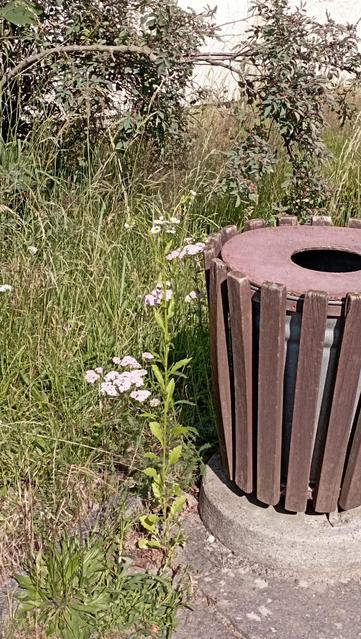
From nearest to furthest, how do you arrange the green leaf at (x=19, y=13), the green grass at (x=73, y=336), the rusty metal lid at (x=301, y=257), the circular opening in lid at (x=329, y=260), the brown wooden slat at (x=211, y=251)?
the rusty metal lid at (x=301, y=257) → the brown wooden slat at (x=211, y=251) → the circular opening in lid at (x=329, y=260) → the green grass at (x=73, y=336) → the green leaf at (x=19, y=13)

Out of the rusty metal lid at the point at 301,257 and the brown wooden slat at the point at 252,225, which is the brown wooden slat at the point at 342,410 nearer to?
the rusty metal lid at the point at 301,257

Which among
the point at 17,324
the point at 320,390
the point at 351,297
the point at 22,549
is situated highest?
the point at 351,297

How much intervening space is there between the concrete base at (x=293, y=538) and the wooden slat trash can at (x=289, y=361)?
68 mm

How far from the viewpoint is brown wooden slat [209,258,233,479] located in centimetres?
208

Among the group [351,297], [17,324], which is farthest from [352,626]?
[17,324]

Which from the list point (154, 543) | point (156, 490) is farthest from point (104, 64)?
point (154, 543)

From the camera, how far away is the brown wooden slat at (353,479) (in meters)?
2.12

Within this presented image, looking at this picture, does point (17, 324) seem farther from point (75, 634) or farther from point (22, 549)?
point (75, 634)

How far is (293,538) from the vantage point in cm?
225

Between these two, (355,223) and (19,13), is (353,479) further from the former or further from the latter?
(19,13)

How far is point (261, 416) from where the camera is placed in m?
2.11

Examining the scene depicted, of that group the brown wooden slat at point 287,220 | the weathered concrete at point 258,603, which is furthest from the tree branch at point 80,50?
the weathered concrete at point 258,603

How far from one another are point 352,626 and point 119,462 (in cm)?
89

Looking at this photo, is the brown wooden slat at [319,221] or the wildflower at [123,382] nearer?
the wildflower at [123,382]
